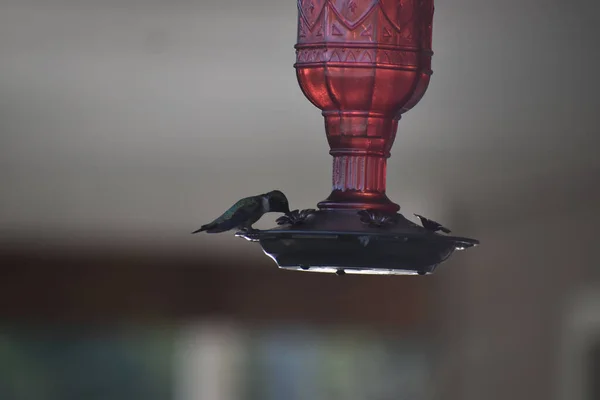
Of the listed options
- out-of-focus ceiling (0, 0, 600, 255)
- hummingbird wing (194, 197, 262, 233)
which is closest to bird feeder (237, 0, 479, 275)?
hummingbird wing (194, 197, 262, 233)

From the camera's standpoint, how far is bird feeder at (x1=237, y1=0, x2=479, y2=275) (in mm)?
1180

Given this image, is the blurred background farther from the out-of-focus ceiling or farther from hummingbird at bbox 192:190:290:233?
hummingbird at bbox 192:190:290:233

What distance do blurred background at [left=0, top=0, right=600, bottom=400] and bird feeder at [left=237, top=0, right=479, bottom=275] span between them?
247 centimetres

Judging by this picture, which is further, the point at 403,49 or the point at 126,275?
the point at 126,275

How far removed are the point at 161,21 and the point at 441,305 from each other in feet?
4.64

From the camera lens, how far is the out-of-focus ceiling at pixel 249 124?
3.85m

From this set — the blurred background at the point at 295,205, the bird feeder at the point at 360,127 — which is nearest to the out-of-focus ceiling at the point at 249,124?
the blurred background at the point at 295,205

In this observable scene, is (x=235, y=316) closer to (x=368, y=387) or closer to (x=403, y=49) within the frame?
(x=368, y=387)

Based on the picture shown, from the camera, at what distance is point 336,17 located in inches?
50.9

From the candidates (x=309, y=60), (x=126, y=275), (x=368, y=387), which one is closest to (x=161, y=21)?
(x=126, y=275)

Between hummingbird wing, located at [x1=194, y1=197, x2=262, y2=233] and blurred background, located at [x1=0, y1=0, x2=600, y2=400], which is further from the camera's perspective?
blurred background, located at [x1=0, y1=0, x2=600, y2=400]

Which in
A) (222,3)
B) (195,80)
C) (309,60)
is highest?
(222,3)

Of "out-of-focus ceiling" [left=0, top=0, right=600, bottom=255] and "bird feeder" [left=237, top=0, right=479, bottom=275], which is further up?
"out-of-focus ceiling" [left=0, top=0, right=600, bottom=255]

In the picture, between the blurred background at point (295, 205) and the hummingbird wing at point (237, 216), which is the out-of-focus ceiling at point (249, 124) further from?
the hummingbird wing at point (237, 216)
